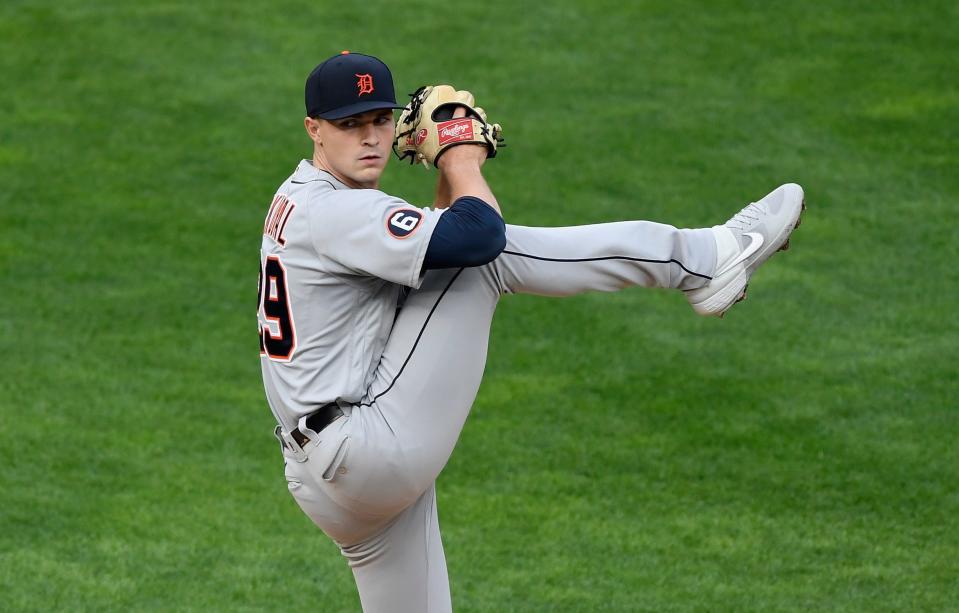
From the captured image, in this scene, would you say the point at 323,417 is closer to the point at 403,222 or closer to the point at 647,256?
the point at 403,222

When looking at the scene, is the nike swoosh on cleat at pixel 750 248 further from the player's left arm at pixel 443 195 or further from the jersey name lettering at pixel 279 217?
the jersey name lettering at pixel 279 217

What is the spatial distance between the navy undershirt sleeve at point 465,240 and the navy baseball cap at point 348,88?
0.41 m

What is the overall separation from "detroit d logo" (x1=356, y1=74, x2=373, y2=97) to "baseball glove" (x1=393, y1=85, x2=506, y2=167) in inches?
10.4

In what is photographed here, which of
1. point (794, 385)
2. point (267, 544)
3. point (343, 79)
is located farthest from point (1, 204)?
point (343, 79)

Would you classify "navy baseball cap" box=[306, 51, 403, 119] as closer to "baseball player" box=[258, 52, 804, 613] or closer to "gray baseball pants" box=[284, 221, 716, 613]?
"baseball player" box=[258, 52, 804, 613]

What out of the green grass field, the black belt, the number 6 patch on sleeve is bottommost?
the green grass field

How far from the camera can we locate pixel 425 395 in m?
3.78

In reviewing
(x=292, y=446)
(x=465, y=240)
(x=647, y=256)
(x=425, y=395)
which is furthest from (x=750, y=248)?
(x=292, y=446)

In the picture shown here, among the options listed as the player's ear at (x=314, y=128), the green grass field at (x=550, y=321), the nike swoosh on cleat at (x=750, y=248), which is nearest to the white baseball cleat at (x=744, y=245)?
the nike swoosh on cleat at (x=750, y=248)

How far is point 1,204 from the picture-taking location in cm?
945

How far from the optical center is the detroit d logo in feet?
12.6

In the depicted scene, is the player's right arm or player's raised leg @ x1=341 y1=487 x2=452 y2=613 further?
player's raised leg @ x1=341 y1=487 x2=452 y2=613

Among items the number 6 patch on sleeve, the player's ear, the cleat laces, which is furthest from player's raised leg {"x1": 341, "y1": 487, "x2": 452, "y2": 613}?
the cleat laces

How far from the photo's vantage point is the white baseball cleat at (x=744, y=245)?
162 inches
